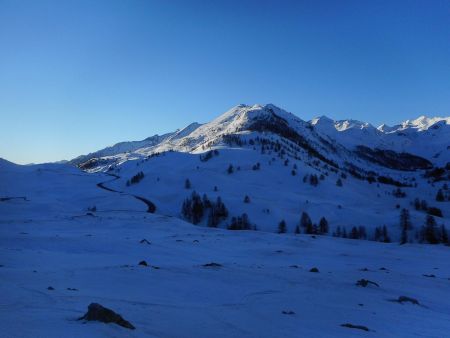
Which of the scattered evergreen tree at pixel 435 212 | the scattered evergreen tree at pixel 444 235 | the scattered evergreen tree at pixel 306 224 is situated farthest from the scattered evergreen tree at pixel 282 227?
the scattered evergreen tree at pixel 435 212

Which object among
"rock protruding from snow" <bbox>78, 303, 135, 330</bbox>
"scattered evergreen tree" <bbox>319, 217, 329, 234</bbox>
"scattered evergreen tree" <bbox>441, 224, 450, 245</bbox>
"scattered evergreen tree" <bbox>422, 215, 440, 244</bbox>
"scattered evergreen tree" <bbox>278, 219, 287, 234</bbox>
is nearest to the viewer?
"rock protruding from snow" <bbox>78, 303, 135, 330</bbox>

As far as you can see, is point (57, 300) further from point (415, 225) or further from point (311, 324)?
point (415, 225)

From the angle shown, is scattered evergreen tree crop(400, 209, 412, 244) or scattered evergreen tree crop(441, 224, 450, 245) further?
scattered evergreen tree crop(400, 209, 412, 244)

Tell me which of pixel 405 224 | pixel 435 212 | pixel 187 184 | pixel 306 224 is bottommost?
pixel 306 224

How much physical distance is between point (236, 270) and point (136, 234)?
95.7ft

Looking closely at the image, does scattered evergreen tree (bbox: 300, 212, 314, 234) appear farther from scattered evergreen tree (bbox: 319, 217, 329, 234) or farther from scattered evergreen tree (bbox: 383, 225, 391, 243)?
scattered evergreen tree (bbox: 383, 225, 391, 243)

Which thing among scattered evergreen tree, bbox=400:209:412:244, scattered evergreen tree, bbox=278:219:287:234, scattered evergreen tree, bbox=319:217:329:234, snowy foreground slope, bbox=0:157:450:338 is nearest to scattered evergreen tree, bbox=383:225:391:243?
scattered evergreen tree, bbox=400:209:412:244

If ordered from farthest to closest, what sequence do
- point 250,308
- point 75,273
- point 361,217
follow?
point 361,217, point 75,273, point 250,308

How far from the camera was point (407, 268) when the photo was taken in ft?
131

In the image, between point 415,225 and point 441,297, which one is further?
point 415,225

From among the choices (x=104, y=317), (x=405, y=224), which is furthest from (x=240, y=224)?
(x=104, y=317)

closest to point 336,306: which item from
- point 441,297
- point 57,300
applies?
point 441,297

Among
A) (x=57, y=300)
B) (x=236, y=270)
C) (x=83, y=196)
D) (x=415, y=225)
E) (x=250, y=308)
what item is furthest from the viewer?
(x=83, y=196)

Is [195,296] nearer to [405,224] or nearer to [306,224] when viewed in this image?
[306,224]
